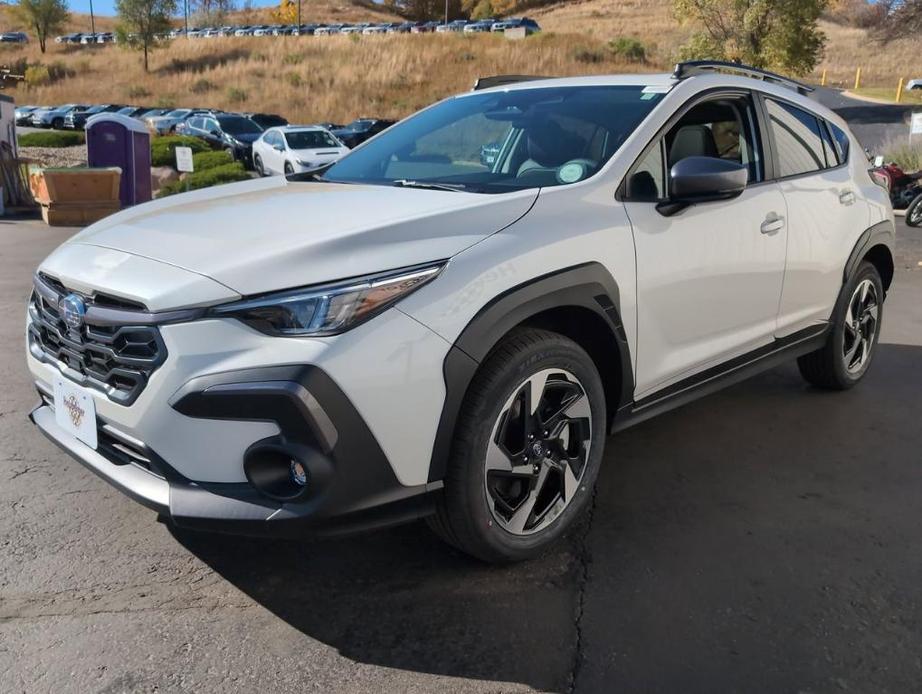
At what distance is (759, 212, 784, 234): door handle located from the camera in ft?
12.2

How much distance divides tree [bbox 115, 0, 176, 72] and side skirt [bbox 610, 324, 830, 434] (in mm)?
63483

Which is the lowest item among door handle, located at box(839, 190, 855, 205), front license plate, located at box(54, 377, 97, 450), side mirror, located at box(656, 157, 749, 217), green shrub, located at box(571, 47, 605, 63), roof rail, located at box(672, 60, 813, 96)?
front license plate, located at box(54, 377, 97, 450)

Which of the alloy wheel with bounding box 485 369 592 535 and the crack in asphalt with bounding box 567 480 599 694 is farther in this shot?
the alloy wheel with bounding box 485 369 592 535

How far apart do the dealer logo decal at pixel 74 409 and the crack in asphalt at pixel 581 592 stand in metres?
1.70

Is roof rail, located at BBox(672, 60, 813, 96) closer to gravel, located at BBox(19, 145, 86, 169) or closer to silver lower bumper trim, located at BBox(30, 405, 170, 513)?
silver lower bumper trim, located at BBox(30, 405, 170, 513)

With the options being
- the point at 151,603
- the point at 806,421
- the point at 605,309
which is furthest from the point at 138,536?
the point at 806,421

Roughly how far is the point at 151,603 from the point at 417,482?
1.02m

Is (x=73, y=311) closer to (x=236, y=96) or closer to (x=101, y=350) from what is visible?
(x=101, y=350)

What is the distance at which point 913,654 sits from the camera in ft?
8.10

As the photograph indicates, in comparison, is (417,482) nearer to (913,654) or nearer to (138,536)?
(138,536)

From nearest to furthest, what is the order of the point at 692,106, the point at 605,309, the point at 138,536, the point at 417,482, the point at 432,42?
the point at 417,482 < the point at 605,309 < the point at 138,536 < the point at 692,106 < the point at 432,42

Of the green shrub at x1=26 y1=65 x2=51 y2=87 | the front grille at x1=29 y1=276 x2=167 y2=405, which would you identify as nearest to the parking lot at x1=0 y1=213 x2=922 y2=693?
the front grille at x1=29 y1=276 x2=167 y2=405

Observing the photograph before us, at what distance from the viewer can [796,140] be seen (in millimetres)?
4215

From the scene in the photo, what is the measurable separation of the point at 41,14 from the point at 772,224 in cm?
8382
